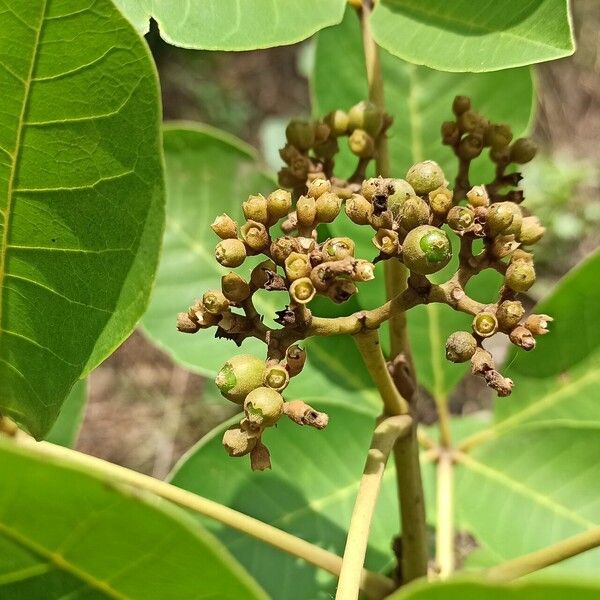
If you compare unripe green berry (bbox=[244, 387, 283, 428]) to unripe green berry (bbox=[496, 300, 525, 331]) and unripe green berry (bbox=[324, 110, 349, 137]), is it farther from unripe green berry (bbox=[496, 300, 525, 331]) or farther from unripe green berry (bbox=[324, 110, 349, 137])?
unripe green berry (bbox=[324, 110, 349, 137])

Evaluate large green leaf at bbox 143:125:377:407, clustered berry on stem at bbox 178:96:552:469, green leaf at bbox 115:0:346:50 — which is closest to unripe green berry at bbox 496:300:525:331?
clustered berry on stem at bbox 178:96:552:469

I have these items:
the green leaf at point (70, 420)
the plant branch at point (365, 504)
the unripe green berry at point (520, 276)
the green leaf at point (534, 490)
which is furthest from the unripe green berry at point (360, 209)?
the green leaf at point (70, 420)

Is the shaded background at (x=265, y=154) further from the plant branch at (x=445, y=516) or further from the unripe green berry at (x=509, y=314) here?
the unripe green berry at (x=509, y=314)

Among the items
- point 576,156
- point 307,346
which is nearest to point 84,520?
point 307,346

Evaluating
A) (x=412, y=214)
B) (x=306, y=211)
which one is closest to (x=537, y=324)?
(x=412, y=214)

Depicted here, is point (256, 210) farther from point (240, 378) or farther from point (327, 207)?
point (240, 378)

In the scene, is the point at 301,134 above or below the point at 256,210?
above

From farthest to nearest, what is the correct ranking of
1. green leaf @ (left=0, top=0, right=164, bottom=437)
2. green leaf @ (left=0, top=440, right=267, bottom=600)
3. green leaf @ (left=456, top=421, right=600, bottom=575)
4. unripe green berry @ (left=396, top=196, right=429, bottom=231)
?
green leaf @ (left=456, top=421, right=600, bottom=575) → unripe green berry @ (left=396, top=196, right=429, bottom=231) → green leaf @ (left=0, top=0, right=164, bottom=437) → green leaf @ (left=0, top=440, right=267, bottom=600)

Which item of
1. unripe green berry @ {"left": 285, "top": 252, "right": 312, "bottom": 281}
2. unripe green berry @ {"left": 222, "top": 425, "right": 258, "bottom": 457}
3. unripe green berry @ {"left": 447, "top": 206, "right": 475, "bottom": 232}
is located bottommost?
unripe green berry @ {"left": 222, "top": 425, "right": 258, "bottom": 457}
